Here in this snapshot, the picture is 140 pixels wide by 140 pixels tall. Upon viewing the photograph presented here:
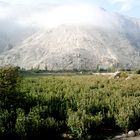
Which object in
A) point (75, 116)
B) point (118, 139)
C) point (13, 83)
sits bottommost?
point (118, 139)

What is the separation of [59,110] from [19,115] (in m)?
10.6

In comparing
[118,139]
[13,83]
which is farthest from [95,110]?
[13,83]

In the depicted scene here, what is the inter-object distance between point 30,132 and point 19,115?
3223mm

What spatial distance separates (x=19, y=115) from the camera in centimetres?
6197

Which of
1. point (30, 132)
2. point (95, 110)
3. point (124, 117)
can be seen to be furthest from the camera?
point (95, 110)

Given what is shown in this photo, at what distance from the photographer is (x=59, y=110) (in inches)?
2788

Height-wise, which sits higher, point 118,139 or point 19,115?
point 19,115

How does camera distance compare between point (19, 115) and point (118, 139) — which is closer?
point (19, 115)

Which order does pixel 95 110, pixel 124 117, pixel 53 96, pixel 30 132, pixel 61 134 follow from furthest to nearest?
pixel 53 96 → pixel 95 110 → pixel 124 117 → pixel 61 134 → pixel 30 132

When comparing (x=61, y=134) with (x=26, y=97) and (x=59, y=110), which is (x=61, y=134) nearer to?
(x=59, y=110)

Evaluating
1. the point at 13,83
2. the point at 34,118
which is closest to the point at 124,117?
the point at 34,118

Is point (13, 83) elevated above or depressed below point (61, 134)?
above

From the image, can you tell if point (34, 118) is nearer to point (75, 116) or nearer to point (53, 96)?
point (75, 116)

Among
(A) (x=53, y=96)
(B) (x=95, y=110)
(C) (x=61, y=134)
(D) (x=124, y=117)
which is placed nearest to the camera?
(C) (x=61, y=134)
